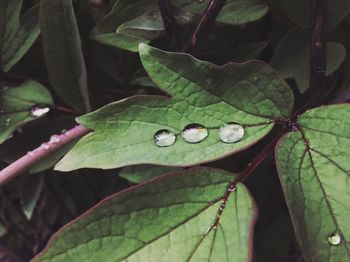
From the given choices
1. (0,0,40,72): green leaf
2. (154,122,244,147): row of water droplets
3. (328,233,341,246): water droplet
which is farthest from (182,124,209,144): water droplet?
(0,0,40,72): green leaf

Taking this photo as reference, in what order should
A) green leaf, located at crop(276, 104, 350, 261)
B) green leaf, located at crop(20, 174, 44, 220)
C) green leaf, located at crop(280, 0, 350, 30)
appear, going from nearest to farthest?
green leaf, located at crop(276, 104, 350, 261) → green leaf, located at crop(280, 0, 350, 30) → green leaf, located at crop(20, 174, 44, 220)

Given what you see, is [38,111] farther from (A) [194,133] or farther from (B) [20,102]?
(A) [194,133]

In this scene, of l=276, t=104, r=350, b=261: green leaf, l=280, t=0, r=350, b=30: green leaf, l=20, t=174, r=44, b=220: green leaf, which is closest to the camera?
l=276, t=104, r=350, b=261: green leaf

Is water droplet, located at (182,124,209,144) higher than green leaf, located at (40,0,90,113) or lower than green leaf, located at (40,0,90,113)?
lower

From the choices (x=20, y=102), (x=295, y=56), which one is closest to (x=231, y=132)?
(x=295, y=56)

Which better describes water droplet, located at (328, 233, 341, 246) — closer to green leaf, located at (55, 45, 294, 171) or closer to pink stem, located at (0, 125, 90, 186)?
green leaf, located at (55, 45, 294, 171)

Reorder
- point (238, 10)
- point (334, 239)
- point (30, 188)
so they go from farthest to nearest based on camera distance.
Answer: point (30, 188) < point (238, 10) < point (334, 239)

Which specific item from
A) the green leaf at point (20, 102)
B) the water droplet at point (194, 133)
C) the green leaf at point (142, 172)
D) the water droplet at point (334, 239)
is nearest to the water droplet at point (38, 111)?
the green leaf at point (20, 102)
